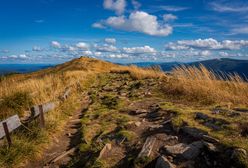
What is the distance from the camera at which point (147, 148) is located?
580cm

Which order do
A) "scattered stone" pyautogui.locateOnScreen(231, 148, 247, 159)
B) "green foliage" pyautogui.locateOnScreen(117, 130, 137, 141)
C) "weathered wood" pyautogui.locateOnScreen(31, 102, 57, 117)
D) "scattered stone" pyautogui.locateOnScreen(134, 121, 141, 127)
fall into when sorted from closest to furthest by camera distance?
"scattered stone" pyautogui.locateOnScreen(231, 148, 247, 159)
"green foliage" pyautogui.locateOnScreen(117, 130, 137, 141)
"scattered stone" pyautogui.locateOnScreen(134, 121, 141, 127)
"weathered wood" pyautogui.locateOnScreen(31, 102, 57, 117)

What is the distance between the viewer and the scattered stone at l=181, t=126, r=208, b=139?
6000mm

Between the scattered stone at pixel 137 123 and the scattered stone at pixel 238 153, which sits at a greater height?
the scattered stone at pixel 238 153

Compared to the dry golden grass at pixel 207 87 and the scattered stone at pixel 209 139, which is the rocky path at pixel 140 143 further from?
the dry golden grass at pixel 207 87

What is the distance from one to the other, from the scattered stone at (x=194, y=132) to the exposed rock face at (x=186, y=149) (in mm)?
435

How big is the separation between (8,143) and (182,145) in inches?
155

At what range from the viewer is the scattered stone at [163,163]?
494 centimetres

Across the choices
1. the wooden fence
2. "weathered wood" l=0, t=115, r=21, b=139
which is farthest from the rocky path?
→ "weathered wood" l=0, t=115, r=21, b=139

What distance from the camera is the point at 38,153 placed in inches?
264

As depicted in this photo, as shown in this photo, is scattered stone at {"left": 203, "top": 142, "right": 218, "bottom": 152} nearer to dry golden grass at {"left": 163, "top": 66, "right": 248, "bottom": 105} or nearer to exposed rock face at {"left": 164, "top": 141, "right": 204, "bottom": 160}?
exposed rock face at {"left": 164, "top": 141, "right": 204, "bottom": 160}

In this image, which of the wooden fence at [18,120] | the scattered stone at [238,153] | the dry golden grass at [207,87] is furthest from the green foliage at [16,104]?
the scattered stone at [238,153]

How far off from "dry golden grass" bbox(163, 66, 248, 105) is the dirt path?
15.4 ft

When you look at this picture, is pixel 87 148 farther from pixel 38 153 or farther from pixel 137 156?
pixel 137 156

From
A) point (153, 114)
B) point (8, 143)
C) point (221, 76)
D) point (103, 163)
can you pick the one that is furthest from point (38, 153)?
point (221, 76)
